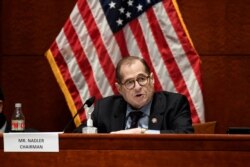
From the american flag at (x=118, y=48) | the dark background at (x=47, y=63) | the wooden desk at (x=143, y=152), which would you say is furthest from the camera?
the dark background at (x=47, y=63)

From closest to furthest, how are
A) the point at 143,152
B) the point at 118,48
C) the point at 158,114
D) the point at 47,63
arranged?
the point at 143,152, the point at 158,114, the point at 118,48, the point at 47,63

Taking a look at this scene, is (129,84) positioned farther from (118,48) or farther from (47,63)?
(47,63)

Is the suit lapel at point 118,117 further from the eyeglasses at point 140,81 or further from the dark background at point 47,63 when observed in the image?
the dark background at point 47,63

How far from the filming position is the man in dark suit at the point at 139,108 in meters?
3.21

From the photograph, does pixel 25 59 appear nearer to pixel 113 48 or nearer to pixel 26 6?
pixel 26 6

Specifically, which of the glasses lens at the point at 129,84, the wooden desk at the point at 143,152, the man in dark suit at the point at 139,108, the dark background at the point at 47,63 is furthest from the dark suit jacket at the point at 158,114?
the dark background at the point at 47,63

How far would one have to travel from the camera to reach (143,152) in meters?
2.30

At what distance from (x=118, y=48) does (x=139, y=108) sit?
106cm

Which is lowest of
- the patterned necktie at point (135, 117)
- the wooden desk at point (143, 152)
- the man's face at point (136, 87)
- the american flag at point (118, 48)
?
the wooden desk at point (143, 152)

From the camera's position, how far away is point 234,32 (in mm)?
4449

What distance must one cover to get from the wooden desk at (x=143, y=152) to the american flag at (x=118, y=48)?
1812 mm

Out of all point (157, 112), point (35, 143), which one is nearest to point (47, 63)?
point (157, 112)

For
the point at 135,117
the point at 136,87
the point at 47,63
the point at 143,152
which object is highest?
the point at 47,63

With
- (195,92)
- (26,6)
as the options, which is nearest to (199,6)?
(195,92)
